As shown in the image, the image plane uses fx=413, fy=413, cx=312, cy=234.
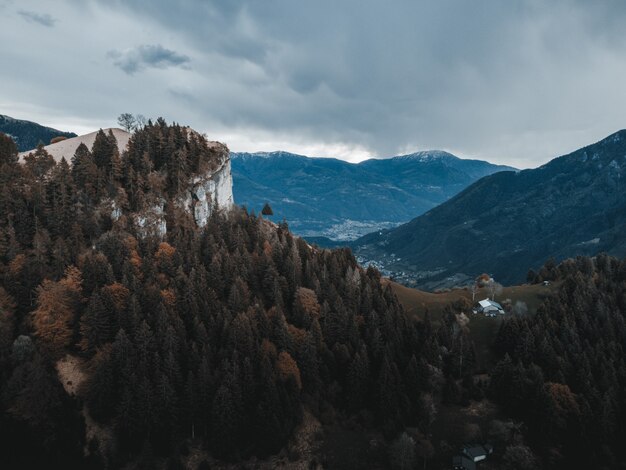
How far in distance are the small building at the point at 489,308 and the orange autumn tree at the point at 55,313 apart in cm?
10150

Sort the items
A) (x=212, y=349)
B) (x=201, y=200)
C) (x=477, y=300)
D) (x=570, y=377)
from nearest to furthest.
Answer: (x=212, y=349), (x=570, y=377), (x=201, y=200), (x=477, y=300)

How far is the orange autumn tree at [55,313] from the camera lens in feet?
224

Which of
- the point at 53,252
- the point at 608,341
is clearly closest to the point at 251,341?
the point at 53,252

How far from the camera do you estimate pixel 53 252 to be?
77.9 metres

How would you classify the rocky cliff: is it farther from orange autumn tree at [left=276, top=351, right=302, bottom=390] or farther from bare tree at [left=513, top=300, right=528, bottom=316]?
bare tree at [left=513, top=300, right=528, bottom=316]

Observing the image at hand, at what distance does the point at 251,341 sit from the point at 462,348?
4772 cm

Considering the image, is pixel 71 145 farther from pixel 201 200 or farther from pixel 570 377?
pixel 570 377

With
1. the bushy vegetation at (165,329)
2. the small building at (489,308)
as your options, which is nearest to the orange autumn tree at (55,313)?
the bushy vegetation at (165,329)

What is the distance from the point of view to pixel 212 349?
248ft

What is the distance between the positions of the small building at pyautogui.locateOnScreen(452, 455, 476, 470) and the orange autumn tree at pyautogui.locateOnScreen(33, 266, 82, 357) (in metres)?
67.9

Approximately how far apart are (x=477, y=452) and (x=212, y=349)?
160 ft

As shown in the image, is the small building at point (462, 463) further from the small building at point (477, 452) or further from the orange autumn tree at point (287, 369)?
the orange autumn tree at point (287, 369)

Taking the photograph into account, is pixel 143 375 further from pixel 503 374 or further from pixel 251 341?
pixel 503 374

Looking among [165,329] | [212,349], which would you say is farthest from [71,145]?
[212,349]
